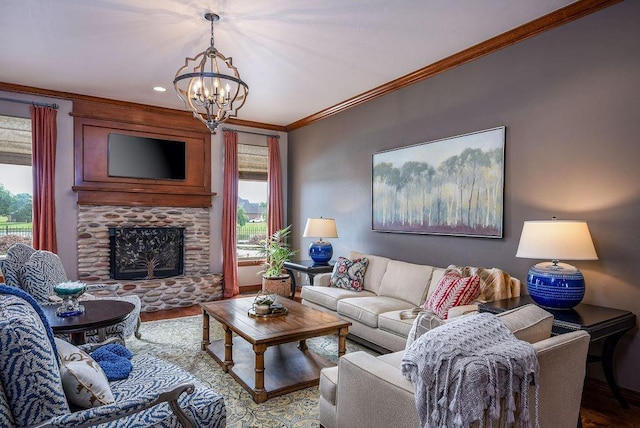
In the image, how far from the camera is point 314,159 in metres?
6.32

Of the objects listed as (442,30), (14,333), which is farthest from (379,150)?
(14,333)

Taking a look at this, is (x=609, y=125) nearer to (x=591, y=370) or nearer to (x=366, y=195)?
(x=591, y=370)

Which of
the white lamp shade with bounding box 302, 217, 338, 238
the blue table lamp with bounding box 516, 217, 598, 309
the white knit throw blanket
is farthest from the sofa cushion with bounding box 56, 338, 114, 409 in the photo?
the white lamp shade with bounding box 302, 217, 338, 238

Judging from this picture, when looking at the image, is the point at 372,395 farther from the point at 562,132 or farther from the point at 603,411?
the point at 562,132

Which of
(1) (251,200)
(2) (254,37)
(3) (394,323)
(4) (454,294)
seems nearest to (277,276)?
(1) (251,200)

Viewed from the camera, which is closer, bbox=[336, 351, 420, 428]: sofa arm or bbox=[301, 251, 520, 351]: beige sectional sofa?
bbox=[336, 351, 420, 428]: sofa arm

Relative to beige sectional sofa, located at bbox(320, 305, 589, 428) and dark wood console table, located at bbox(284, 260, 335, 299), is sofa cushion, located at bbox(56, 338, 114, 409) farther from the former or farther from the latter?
dark wood console table, located at bbox(284, 260, 335, 299)

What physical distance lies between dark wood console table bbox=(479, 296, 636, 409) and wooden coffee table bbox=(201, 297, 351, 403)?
1351 millimetres

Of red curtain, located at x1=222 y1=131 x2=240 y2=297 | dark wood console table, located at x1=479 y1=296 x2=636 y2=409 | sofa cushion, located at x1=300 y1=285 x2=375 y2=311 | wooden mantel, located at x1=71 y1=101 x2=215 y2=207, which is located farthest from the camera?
red curtain, located at x1=222 y1=131 x2=240 y2=297

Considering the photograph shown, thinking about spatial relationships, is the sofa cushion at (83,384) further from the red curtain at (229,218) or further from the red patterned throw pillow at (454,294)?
the red curtain at (229,218)

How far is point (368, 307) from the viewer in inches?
147

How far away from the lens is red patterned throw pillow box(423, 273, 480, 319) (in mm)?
3201

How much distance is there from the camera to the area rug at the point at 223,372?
2527 millimetres

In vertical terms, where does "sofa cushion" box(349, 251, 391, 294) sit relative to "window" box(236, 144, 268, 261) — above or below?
below
